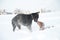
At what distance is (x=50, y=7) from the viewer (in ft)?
3.92

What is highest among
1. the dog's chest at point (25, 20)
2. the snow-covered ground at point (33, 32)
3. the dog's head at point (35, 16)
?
the dog's head at point (35, 16)

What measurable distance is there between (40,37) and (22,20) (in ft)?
0.79

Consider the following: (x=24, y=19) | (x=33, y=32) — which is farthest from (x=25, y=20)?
(x=33, y=32)

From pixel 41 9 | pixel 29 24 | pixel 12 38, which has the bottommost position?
pixel 12 38

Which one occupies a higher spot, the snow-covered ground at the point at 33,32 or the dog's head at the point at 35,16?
the dog's head at the point at 35,16

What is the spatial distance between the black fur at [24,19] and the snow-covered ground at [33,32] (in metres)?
0.04

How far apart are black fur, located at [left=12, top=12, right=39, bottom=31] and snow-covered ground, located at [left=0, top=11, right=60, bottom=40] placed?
1.4 inches

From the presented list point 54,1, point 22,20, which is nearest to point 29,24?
point 22,20

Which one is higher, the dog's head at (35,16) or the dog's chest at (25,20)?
the dog's head at (35,16)

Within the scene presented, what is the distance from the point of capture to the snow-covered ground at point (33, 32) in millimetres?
1145

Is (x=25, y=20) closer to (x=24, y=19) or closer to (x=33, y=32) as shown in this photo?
(x=24, y=19)

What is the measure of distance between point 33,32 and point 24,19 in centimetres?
15

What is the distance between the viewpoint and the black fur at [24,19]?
1.15m

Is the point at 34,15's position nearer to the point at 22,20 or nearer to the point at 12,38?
the point at 22,20
